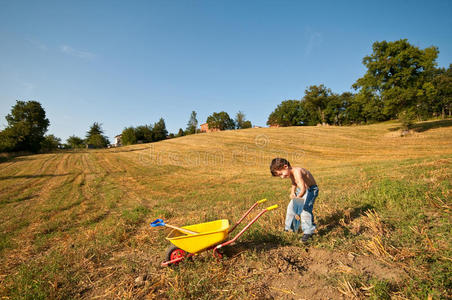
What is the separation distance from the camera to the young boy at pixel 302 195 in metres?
3.79

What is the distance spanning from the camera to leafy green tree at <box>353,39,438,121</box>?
25672mm

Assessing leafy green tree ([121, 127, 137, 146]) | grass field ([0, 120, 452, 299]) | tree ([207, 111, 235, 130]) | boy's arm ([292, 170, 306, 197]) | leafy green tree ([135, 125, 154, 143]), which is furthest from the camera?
tree ([207, 111, 235, 130])

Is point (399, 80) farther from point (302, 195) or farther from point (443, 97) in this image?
point (443, 97)

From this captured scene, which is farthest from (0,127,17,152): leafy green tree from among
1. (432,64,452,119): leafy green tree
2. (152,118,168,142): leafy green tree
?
(432,64,452,119): leafy green tree

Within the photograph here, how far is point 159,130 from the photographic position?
3118 inches

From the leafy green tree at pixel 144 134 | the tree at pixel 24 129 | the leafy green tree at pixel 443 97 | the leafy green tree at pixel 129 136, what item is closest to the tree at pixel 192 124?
the leafy green tree at pixel 144 134

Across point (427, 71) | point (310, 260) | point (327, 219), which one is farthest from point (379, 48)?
point (310, 260)

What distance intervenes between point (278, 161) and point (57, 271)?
4591 mm

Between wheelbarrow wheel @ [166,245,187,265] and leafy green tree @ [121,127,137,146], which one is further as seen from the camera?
Result: leafy green tree @ [121,127,137,146]

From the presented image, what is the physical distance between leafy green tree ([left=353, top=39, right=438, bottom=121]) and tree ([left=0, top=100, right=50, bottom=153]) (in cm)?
6188

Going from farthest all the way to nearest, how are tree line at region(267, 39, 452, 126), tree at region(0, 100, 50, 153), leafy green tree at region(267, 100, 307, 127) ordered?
leafy green tree at region(267, 100, 307, 127)
tree at region(0, 100, 50, 153)
tree line at region(267, 39, 452, 126)

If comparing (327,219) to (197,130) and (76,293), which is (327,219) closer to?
(76,293)

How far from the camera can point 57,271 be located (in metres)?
3.35

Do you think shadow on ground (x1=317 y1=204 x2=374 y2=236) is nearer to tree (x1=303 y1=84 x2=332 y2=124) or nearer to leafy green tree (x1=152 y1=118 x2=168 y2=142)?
tree (x1=303 y1=84 x2=332 y2=124)
